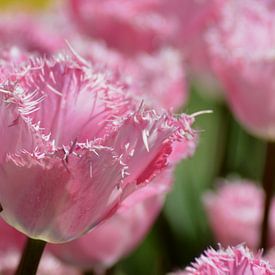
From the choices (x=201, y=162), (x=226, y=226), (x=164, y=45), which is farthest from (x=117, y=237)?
(x=201, y=162)

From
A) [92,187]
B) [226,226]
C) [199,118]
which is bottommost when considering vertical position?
[199,118]

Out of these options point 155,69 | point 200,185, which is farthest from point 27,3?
point 155,69

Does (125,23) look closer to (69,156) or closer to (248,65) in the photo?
(248,65)

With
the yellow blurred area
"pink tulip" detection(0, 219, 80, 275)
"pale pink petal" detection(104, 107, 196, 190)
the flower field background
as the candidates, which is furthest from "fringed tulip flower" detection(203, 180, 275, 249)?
the yellow blurred area

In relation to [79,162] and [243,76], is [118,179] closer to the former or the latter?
[79,162]

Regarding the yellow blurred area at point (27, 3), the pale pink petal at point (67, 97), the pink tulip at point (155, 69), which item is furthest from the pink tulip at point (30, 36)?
the yellow blurred area at point (27, 3)

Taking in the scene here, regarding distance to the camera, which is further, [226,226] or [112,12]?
[112,12]

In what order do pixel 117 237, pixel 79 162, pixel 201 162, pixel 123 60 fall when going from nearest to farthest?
pixel 79 162, pixel 117 237, pixel 123 60, pixel 201 162
